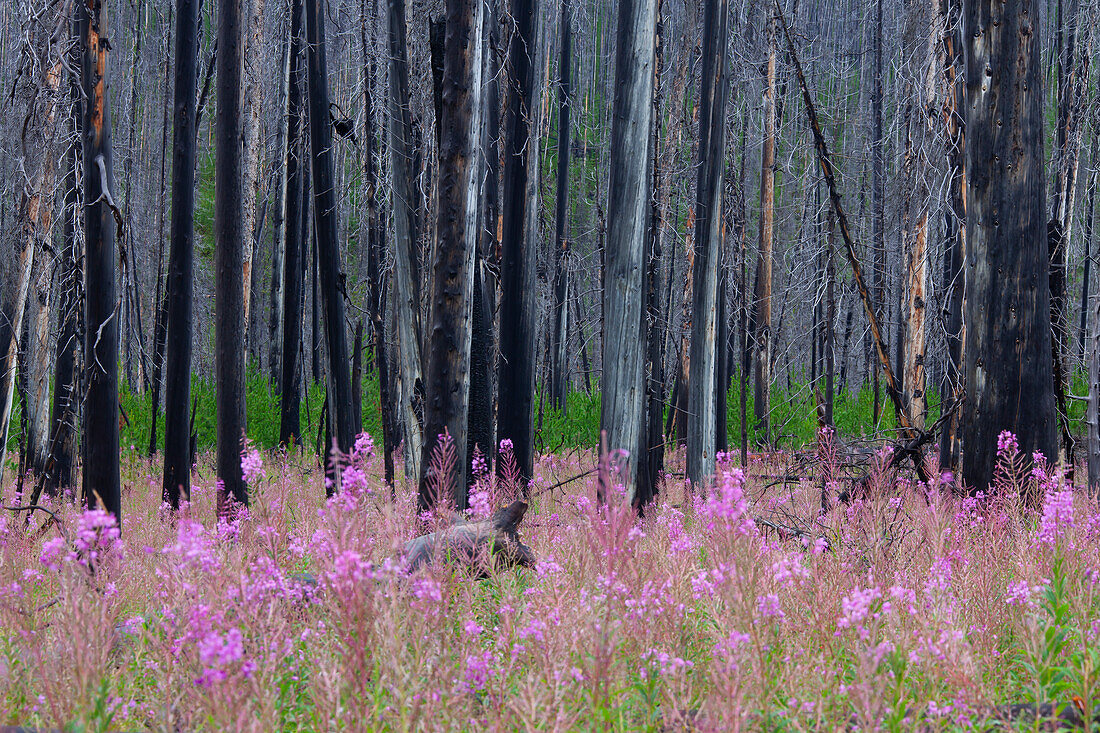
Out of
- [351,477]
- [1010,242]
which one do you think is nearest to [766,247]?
[1010,242]

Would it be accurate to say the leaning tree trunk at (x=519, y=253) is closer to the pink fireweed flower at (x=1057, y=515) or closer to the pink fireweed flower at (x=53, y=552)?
the pink fireweed flower at (x=1057, y=515)

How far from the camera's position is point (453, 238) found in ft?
20.0

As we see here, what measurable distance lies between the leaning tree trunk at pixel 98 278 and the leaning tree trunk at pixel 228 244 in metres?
1.15

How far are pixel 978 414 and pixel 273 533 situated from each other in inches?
213

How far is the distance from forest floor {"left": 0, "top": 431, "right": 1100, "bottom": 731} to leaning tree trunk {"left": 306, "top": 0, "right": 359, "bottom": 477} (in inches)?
209

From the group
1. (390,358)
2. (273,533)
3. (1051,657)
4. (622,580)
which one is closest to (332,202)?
(390,358)

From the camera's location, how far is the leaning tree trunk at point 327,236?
30.4 ft

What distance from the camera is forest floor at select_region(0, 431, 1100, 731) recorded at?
2.05 m

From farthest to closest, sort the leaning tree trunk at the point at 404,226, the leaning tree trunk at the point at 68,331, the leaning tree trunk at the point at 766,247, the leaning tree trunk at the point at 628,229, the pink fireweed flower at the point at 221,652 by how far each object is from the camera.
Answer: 1. the leaning tree trunk at the point at 766,247
2. the leaning tree trunk at the point at 404,226
3. the leaning tree trunk at the point at 628,229
4. the leaning tree trunk at the point at 68,331
5. the pink fireweed flower at the point at 221,652

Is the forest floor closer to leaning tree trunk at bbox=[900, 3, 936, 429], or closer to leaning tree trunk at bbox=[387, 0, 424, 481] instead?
leaning tree trunk at bbox=[387, 0, 424, 481]

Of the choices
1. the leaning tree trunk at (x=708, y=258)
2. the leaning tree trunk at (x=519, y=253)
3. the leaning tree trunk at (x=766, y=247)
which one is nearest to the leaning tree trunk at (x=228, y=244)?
the leaning tree trunk at (x=519, y=253)

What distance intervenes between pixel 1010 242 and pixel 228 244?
6.71 m

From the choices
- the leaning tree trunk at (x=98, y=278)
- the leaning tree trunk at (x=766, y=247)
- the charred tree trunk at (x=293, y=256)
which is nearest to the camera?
the leaning tree trunk at (x=98, y=278)

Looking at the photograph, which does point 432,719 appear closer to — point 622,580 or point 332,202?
point 622,580
